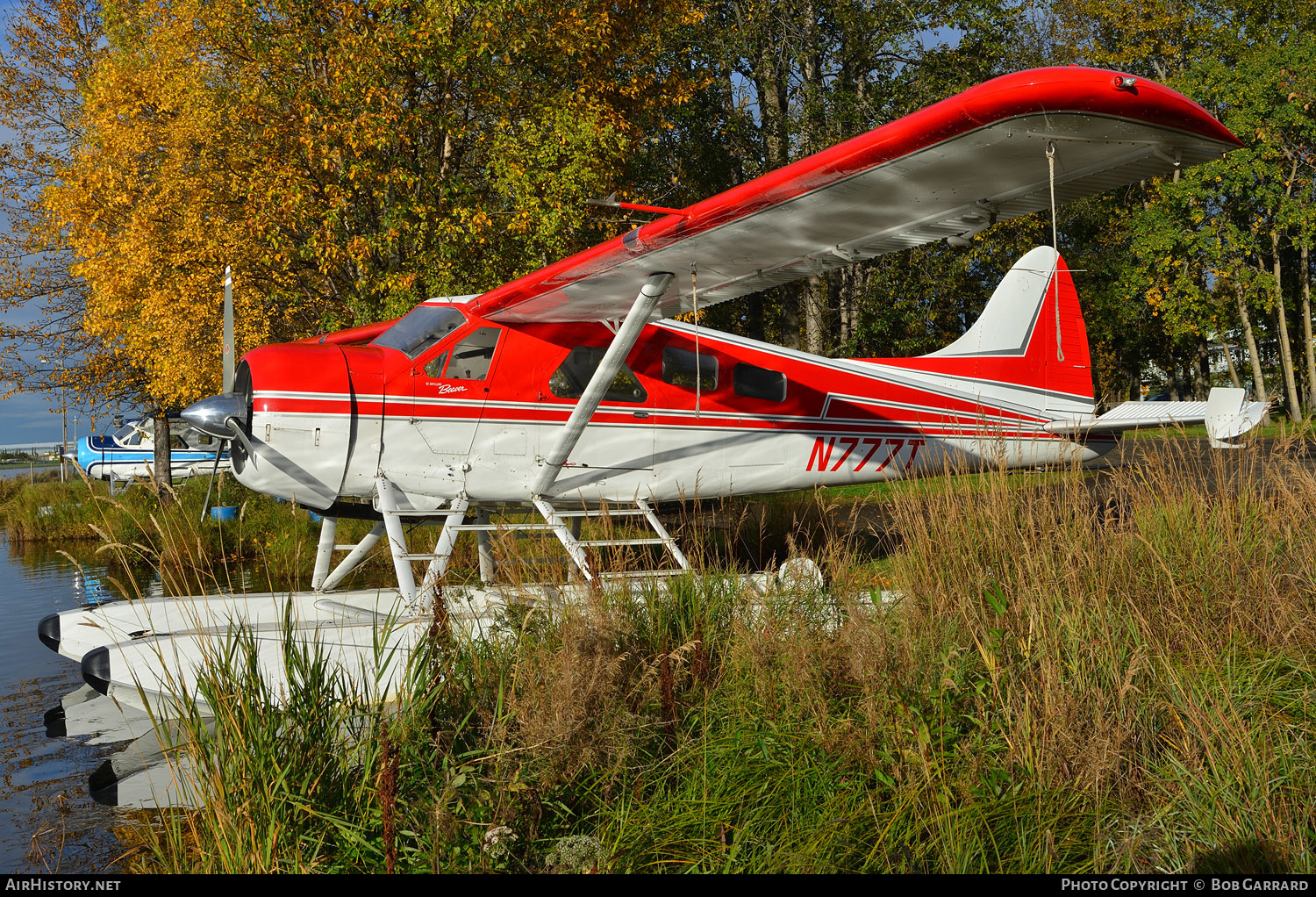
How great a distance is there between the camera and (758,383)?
728 cm

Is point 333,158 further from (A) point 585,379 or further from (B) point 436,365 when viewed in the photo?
(A) point 585,379

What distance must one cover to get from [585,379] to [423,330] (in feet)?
4.26

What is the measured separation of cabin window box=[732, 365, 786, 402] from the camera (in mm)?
7203

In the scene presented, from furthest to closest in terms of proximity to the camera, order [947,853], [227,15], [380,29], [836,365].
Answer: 1. [227,15]
2. [380,29]
3. [836,365]
4. [947,853]

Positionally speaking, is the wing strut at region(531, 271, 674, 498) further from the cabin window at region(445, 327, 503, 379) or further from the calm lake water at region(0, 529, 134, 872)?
the calm lake water at region(0, 529, 134, 872)

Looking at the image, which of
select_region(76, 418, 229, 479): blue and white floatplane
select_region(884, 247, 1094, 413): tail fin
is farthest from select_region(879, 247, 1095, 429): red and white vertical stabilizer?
select_region(76, 418, 229, 479): blue and white floatplane

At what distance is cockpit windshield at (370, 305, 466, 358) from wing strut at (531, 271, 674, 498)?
117 centimetres

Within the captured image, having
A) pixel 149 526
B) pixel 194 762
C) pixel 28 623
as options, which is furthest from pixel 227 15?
pixel 194 762

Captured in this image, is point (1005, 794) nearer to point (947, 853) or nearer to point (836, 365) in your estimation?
point (947, 853)

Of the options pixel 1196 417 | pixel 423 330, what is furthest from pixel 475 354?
pixel 1196 417

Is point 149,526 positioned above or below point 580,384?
below

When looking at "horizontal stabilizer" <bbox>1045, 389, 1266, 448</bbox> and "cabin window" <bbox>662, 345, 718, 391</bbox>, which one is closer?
"horizontal stabilizer" <bbox>1045, 389, 1266, 448</bbox>

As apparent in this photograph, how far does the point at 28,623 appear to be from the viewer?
8258 mm

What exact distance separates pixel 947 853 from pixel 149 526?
12.3m
